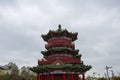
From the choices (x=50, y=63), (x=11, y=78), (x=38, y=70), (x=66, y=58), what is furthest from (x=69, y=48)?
(x=11, y=78)

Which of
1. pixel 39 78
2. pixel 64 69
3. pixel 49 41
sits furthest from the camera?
pixel 49 41

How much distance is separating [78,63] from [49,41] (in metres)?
8.72

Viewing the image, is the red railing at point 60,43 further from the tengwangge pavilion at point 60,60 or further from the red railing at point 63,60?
the red railing at point 63,60

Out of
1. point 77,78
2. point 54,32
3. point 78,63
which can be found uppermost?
point 54,32

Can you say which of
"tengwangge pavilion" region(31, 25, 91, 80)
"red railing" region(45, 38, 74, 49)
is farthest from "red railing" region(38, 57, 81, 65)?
"red railing" region(45, 38, 74, 49)

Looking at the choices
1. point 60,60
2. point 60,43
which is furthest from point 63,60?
point 60,43

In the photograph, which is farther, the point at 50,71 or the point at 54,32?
the point at 54,32

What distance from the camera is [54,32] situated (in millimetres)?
38625

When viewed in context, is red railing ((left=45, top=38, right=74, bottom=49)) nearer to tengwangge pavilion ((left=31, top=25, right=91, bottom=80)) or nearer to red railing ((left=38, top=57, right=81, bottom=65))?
tengwangge pavilion ((left=31, top=25, right=91, bottom=80))

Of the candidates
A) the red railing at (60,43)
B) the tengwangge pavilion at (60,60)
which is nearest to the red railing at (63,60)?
the tengwangge pavilion at (60,60)

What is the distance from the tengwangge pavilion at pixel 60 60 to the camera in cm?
3484

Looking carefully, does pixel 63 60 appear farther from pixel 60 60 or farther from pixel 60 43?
pixel 60 43

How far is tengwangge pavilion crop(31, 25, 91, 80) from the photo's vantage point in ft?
114

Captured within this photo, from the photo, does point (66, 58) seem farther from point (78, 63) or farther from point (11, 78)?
point (11, 78)
